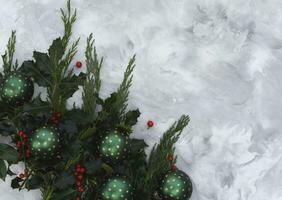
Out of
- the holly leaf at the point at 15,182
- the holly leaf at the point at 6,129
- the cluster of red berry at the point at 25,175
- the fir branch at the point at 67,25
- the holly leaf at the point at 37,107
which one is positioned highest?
the fir branch at the point at 67,25

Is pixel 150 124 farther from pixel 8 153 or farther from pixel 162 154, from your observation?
pixel 8 153

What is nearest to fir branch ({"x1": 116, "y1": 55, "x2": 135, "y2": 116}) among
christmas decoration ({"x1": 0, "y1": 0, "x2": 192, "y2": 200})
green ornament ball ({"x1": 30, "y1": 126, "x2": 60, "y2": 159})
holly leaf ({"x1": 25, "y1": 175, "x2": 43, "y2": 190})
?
christmas decoration ({"x1": 0, "y1": 0, "x2": 192, "y2": 200})

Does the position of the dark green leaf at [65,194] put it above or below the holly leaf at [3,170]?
below

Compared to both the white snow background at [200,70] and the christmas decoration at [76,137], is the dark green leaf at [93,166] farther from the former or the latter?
the white snow background at [200,70]

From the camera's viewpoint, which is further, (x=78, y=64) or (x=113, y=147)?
(x=78, y=64)

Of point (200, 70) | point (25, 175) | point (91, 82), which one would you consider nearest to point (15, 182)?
point (25, 175)

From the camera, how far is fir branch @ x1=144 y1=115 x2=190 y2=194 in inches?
49.1

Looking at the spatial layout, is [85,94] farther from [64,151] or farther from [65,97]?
[64,151]

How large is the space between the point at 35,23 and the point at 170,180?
0.63m

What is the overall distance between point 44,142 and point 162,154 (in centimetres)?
34

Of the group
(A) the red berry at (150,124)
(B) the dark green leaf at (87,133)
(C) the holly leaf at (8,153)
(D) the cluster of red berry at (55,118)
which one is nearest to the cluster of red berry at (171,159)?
(A) the red berry at (150,124)

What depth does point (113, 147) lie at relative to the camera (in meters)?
1.18

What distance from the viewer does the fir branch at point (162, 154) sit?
125cm

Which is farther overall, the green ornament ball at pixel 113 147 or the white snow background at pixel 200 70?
the white snow background at pixel 200 70
